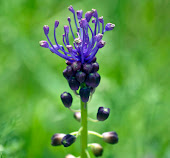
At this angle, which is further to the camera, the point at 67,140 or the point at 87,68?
the point at 67,140

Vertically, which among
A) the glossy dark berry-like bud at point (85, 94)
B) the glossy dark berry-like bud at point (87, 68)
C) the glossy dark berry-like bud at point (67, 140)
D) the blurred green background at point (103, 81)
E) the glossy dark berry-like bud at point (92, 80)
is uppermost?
the blurred green background at point (103, 81)

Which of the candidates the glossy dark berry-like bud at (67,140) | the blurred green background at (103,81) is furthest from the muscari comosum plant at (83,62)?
the blurred green background at (103,81)

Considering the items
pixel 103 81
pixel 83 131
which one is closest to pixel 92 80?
pixel 83 131

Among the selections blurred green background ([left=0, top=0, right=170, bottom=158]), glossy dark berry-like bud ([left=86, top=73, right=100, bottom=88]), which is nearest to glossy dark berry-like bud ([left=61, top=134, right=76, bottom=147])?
glossy dark berry-like bud ([left=86, top=73, right=100, bottom=88])

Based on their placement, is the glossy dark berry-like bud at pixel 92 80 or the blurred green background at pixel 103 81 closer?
the glossy dark berry-like bud at pixel 92 80

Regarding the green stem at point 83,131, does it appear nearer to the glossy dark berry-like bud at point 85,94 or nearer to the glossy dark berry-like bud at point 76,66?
the glossy dark berry-like bud at point 85,94

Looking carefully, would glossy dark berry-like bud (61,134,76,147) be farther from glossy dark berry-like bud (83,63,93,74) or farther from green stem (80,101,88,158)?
glossy dark berry-like bud (83,63,93,74)

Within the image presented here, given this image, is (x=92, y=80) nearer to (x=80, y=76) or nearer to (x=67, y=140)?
(x=80, y=76)

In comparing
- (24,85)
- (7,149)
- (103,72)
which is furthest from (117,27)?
(7,149)

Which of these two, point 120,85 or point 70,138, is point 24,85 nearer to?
point 120,85
